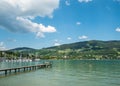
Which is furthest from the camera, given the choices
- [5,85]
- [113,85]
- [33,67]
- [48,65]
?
[48,65]

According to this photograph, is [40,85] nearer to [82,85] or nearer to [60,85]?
[60,85]

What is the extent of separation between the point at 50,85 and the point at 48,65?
8369 cm

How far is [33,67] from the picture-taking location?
11075cm

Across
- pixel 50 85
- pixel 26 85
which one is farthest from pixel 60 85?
pixel 26 85

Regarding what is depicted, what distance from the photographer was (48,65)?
5138 inches

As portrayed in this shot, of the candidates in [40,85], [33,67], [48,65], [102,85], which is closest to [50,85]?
[40,85]

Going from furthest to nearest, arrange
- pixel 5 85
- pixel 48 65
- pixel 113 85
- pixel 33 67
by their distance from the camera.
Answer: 1. pixel 48 65
2. pixel 33 67
3. pixel 113 85
4. pixel 5 85

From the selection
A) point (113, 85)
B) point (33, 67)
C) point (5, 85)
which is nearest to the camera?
point (5, 85)

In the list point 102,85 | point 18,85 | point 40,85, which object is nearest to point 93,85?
point 102,85

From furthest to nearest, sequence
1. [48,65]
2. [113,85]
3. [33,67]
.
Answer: [48,65] < [33,67] < [113,85]

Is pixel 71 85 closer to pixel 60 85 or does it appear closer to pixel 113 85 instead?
pixel 60 85

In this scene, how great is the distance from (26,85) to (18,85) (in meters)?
1.49

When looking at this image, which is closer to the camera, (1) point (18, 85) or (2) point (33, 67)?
(1) point (18, 85)

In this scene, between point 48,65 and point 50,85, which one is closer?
point 50,85
